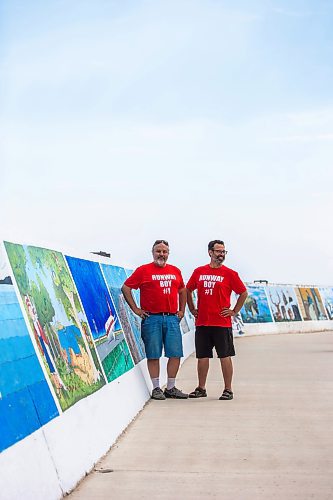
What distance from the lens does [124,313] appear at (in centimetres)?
1212

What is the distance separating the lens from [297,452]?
7547 mm

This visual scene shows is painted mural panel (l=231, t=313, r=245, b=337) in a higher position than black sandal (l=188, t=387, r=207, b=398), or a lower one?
lower

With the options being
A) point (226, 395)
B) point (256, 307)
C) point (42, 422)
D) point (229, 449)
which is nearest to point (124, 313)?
point (226, 395)

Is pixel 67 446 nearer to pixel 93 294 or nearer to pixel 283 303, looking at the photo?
pixel 93 294

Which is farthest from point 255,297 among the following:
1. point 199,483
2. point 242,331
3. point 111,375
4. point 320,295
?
point 199,483

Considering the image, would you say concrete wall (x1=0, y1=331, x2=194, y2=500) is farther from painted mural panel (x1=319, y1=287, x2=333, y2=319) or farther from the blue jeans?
painted mural panel (x1=319, y1=287, x2=333, y2=319)

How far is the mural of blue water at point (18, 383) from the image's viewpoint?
536 cm

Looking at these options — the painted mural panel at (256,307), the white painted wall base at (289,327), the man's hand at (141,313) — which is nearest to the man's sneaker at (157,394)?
the man's hand at (141,313)

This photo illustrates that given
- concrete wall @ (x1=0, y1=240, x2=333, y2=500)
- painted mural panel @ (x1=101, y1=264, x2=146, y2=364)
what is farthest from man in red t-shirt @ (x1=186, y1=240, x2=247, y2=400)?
concrete wall @ (x1=0, y1=240, x2=333, y2=500)

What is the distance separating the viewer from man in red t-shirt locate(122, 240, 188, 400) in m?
11.4

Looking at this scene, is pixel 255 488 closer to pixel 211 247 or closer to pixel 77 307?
pixel 77 307

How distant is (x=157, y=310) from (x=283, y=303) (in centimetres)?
2448

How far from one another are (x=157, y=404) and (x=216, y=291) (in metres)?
1.65

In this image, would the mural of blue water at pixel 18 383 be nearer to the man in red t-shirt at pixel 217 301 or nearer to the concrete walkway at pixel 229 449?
the concrete walkway at pixel 229 449
